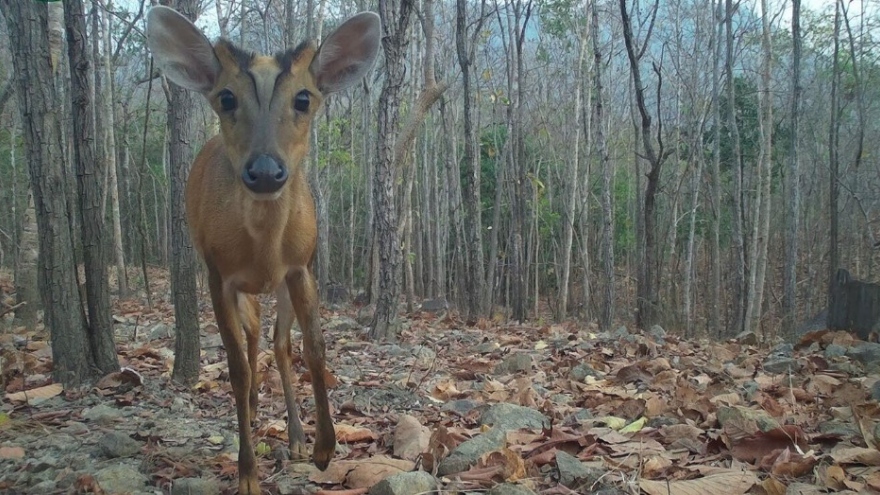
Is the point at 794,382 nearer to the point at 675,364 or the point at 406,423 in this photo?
the point at 675,364

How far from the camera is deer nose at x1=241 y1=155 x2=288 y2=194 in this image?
3.01m

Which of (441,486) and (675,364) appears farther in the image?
(675,364)

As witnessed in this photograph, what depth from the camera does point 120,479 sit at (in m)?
3.16

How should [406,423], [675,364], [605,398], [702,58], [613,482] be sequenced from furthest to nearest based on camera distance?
1. [702,58]
2. [675,364]
3. [605,398]
4. [406,423]
5. [613,482]

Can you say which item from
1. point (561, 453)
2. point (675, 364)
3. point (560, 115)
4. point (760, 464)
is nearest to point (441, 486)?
point (561, 453)

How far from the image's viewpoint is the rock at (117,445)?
3.58 m

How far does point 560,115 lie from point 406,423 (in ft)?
93.0

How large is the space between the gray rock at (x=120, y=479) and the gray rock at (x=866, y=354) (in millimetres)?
5270

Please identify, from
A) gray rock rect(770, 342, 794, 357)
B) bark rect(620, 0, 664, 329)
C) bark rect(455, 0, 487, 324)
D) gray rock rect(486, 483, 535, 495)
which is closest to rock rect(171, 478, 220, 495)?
gray rock rect(486, 483, 535, 495)

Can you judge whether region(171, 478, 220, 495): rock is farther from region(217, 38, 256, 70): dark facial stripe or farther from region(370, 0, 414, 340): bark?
region(370, 0, 414, 340): bark

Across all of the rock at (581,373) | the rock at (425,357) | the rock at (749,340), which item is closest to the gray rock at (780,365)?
the rock at (581,373)

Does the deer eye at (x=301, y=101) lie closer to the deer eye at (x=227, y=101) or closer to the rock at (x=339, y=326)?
the deer eye at (x=227, y=101)

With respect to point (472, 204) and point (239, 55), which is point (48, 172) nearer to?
point (239, 55)

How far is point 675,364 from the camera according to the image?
20.6ft
